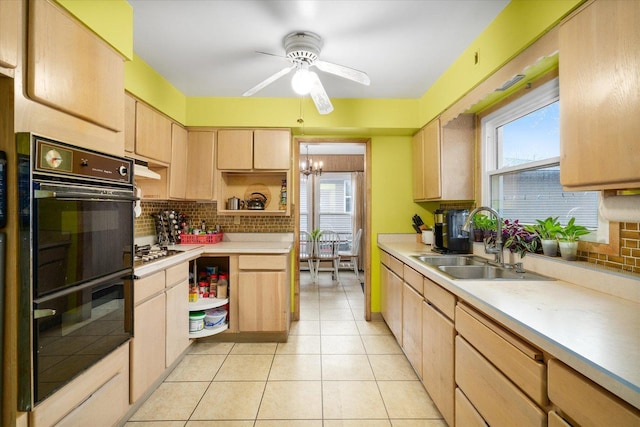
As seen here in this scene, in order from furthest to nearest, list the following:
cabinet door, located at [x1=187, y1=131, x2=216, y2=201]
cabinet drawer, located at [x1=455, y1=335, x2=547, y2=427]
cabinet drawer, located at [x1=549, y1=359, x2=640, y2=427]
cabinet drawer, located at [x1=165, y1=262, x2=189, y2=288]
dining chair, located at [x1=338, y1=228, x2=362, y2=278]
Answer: dining chair, located at [x1=338, y1=228, x2=362, y2=278] < cabinet door, located at [x1=187, y1=131, x2=216, y2=201] < cabinet drawer, located at [x1=165, y1=262, x2=189, y2=288] < cabinet drawer, located at [x1=455, y1=335, x2=547, y2=427] < cabinet drawer, located at [x1=549, y1=359, x2=640, y2=427]

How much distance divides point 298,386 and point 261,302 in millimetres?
845

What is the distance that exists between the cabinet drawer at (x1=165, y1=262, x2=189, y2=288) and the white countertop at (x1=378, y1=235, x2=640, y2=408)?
1.82 meters

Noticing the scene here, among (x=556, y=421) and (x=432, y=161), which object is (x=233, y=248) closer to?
(x=432, y=161)

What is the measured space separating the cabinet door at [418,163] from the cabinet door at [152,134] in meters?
2.46

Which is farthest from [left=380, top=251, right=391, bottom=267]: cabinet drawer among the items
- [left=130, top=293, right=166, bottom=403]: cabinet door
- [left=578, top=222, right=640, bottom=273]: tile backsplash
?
[left=130, top=293, right=166, bottom=403]: cabinet door

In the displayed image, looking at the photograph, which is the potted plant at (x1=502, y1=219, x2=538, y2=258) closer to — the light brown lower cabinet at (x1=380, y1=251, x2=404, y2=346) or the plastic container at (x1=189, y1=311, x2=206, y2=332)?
the light brown lower cabinet at (x1=380, y1=251, x2=404, y2=346)

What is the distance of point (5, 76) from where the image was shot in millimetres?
1032

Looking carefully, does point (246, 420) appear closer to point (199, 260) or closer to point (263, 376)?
point (263, 376)

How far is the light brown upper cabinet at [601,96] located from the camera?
0.96m

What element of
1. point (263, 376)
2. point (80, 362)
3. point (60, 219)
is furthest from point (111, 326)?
point (263, 376)

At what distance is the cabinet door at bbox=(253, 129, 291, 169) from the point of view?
2.97m

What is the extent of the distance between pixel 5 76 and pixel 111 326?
1.16 metres

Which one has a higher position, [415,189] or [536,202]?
[415,189]

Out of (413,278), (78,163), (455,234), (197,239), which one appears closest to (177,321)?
(197,239)
